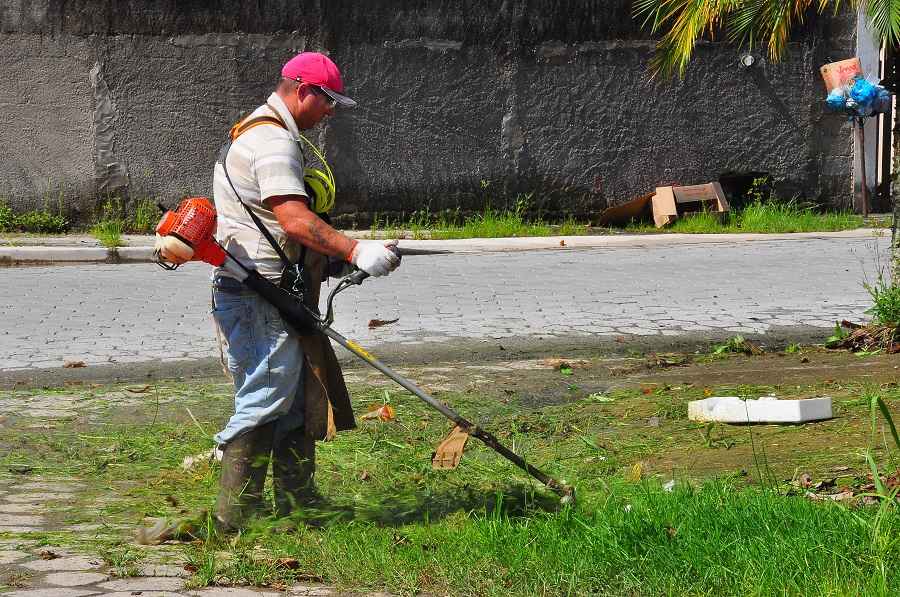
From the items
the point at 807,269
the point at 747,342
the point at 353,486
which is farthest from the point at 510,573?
the point at 807,269

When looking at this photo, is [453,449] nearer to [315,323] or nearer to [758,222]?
[315,323]

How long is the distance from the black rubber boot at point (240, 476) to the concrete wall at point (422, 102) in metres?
10.6

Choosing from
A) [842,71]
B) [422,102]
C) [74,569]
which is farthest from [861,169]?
[74,569]

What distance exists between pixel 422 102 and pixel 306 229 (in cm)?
1096

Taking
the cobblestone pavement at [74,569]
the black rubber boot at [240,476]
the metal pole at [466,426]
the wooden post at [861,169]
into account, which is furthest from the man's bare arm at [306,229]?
the wooden post at [861,169]

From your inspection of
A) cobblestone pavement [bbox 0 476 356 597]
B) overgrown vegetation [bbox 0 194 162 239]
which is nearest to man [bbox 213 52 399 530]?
cobblestone pavement [bbox 0 476 356 597]

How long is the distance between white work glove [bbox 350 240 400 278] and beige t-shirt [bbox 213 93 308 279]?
295 millimetres

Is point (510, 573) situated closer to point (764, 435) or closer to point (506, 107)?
point (764, 435)

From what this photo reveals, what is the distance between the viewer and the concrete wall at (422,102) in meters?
14.6

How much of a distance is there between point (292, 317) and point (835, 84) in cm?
1247

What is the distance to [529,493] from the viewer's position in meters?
4.88

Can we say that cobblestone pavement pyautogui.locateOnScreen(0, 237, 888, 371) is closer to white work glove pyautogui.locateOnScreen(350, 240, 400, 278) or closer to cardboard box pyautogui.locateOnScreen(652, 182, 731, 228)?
cardboard box pyautogui.locateOnScreen(652, 182, 731, 228)

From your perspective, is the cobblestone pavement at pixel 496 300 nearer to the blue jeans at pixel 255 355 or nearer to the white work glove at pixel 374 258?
the blue jeans at pixel 255 355

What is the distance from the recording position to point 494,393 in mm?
6941
